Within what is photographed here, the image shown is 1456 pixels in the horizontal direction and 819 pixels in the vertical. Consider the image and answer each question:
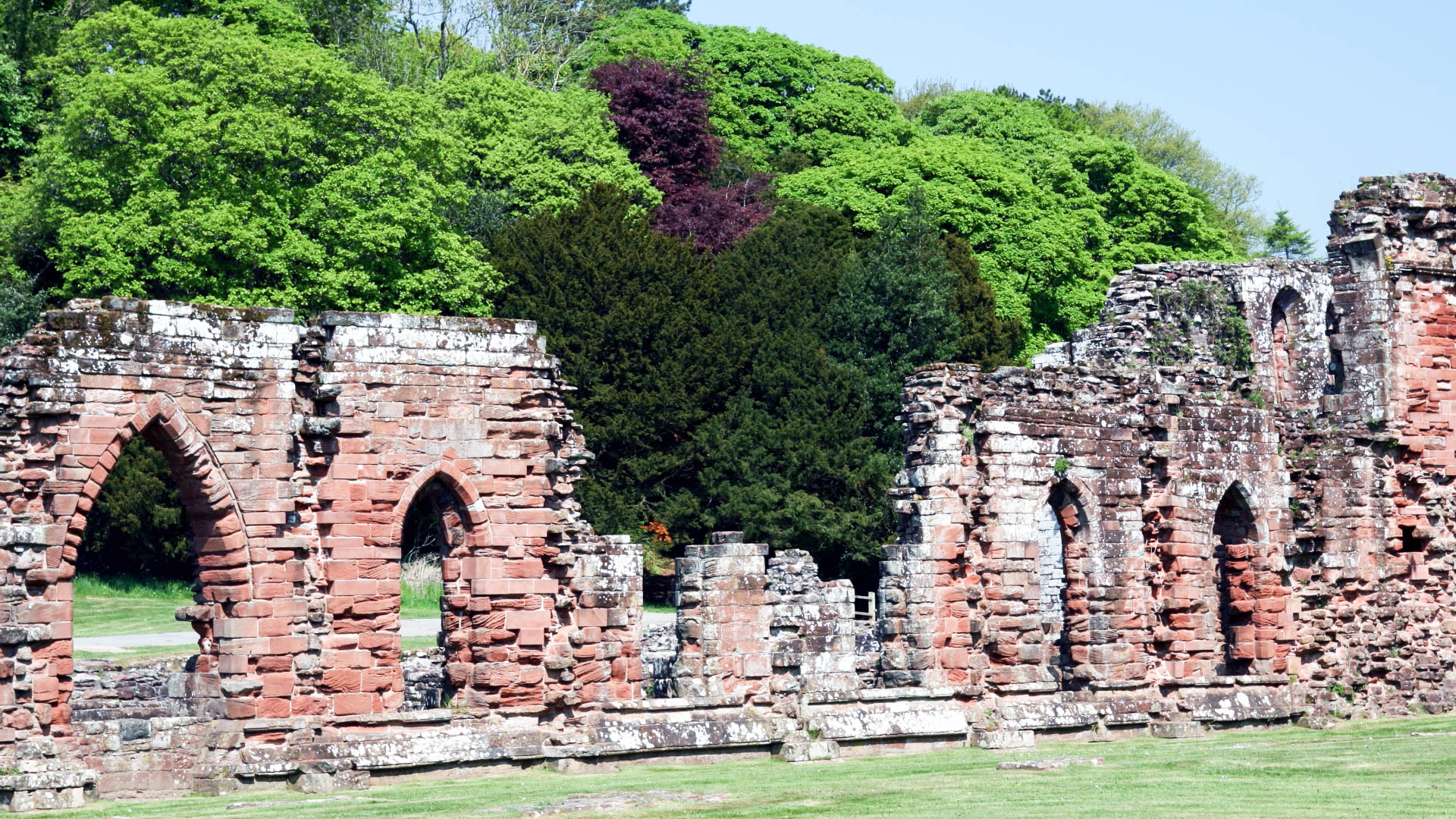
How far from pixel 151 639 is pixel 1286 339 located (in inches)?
806

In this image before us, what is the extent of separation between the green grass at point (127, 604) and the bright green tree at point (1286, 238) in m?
46.6

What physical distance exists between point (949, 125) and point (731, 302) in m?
20.0

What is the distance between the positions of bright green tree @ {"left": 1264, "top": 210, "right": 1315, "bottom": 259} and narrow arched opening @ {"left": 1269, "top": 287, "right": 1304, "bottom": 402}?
3986 centimetres

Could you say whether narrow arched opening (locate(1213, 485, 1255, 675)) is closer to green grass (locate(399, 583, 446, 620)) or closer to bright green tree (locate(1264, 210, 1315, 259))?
green grass (locate(399, 583, 446, 620))

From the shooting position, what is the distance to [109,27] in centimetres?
4684

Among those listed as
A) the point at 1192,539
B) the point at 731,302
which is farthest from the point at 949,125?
the point at 1192,539

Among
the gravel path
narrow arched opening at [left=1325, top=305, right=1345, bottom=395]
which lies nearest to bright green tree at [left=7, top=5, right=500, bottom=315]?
the gravel path

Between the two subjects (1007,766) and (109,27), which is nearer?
(1007,766)

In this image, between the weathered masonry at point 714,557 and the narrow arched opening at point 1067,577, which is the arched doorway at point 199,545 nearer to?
the weathered masonry at point 714,557

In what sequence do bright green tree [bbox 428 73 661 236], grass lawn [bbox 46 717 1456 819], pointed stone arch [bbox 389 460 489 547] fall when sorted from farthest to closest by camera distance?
bright green tree [bbox 428 73 661 236] → pointed stone arch [bbox 389 460 489 547] → grass lawn [bbox 46 717 1456 819]

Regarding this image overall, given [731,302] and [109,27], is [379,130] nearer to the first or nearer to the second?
[109,27]

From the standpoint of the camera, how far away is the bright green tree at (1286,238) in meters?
78.4

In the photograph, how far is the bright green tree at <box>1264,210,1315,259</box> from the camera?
7844 cm

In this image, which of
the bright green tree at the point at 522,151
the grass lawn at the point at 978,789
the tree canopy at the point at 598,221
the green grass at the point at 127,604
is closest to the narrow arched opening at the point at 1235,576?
the grass lawn at the point at 978,789
